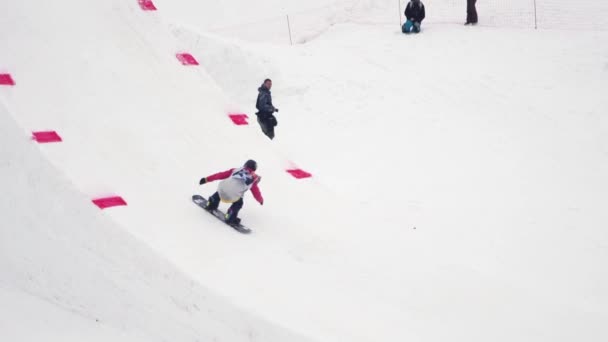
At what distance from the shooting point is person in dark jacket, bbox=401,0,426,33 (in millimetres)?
18297

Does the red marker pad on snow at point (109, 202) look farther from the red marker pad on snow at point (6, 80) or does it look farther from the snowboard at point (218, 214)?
the red marker pad on snow at point (6, 80)

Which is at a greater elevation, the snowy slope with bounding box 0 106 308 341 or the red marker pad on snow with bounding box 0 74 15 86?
the red marker pad on snow with bounding box 0 74 15 86

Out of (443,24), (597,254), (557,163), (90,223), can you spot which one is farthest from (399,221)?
(443,24)

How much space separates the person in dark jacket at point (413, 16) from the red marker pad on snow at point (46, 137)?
12.6 meters

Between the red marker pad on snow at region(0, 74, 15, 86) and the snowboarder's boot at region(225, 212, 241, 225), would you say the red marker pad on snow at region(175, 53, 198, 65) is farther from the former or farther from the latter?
the snowboarder's boot at region(225, 212, 241, 225)

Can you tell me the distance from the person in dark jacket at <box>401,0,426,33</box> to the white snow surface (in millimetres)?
2174

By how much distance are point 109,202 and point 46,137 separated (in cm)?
150

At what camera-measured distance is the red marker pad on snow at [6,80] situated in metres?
8.95

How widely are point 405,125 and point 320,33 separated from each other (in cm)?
720

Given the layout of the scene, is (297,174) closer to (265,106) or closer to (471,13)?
(265,106)

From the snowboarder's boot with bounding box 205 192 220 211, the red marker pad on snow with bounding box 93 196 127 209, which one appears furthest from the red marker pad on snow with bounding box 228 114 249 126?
the red marker pad on snow with bounding box 93 196 127 209

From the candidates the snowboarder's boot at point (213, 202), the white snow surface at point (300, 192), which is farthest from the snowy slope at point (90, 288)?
the snowboarder's boot at point (213, 202)

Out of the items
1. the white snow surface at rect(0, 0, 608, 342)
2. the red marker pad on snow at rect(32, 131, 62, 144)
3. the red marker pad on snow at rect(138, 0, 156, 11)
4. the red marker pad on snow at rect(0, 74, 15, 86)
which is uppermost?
the red marker pad on snow at rect(138, 0, 156, 11)

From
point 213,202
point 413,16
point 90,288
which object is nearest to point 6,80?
point 213,202
